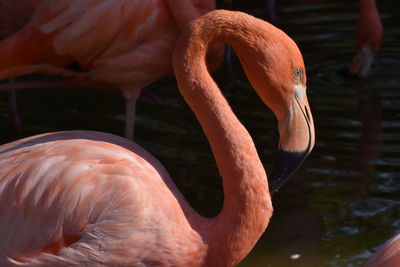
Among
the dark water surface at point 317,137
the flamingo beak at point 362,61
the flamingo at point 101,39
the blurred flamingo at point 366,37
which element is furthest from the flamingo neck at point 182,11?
the flamingo beak at point 362,61

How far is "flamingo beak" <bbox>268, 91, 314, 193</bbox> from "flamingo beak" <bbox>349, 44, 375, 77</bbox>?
3.22 metres

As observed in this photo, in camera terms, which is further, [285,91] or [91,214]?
[285,91]

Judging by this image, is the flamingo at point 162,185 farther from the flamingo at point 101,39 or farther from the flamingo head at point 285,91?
the flamingo at point 101,39

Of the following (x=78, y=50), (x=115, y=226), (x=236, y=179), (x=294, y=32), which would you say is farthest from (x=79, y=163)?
(x=294, y=32)

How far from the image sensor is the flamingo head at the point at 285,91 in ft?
11.2

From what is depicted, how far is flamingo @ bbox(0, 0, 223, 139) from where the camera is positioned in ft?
15.9

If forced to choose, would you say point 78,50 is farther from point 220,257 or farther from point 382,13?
point 382,13

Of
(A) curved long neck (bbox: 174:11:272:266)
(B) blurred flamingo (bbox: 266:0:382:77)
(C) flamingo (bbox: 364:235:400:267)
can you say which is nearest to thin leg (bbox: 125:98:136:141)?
(A) curved long neck (bbox: 174:11:272:266)

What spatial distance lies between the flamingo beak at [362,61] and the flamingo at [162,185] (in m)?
3.18

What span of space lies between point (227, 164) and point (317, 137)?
7.60 ft

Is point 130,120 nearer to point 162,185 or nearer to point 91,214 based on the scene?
point 162,185

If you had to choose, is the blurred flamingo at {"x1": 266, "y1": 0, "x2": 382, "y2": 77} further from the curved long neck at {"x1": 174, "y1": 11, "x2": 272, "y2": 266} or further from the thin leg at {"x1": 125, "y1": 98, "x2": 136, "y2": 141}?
the curved long neck at {"x1": 174, "y1": 11, "x2": 272, "y2": 266}

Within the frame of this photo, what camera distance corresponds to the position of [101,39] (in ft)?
16.0

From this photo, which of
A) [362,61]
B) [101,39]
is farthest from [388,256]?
[362,61]
